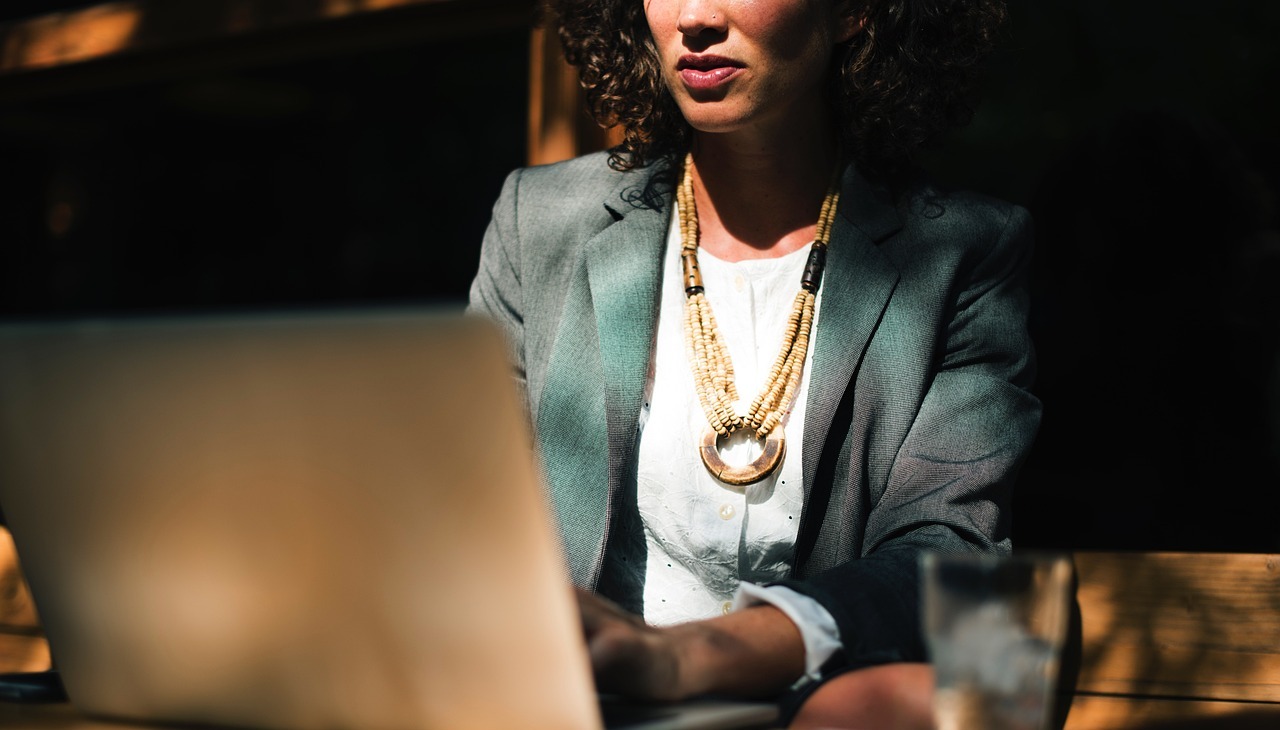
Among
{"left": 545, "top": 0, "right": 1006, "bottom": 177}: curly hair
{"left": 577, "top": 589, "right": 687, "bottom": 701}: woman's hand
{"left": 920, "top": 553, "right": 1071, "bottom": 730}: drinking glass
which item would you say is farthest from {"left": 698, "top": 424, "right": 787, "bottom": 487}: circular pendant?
{"left": 920, "top": 553, "right": 1071, "bottom": 730}: drinking glass

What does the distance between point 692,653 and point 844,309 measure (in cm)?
89

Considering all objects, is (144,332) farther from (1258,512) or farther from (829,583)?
(1258,512)

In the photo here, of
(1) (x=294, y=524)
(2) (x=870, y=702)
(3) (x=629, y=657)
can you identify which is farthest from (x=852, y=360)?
(1) (x=294, y=524)

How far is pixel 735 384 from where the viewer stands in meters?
1.97

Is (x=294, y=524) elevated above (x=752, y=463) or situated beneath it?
elevated above

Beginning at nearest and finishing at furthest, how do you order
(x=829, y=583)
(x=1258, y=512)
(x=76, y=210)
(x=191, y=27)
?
1. (x=829, y=583)
2. (x=1258, y=512)
3. (x=191, y=27)
4. (x=76, y=210)

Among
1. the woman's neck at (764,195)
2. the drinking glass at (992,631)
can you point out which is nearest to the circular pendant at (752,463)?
the woman's neck at (764,195)

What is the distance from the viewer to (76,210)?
4.28m

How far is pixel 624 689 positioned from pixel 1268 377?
1.79m

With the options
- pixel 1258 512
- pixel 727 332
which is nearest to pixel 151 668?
pixel 727 332

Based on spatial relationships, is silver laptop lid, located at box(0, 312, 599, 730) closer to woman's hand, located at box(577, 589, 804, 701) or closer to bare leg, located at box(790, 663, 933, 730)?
woman's hand, located at box(577, 589, 804, 701)

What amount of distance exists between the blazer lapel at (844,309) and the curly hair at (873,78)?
14 cm

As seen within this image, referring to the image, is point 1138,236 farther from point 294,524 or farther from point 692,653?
point 294,524

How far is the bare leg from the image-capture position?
1141mm
